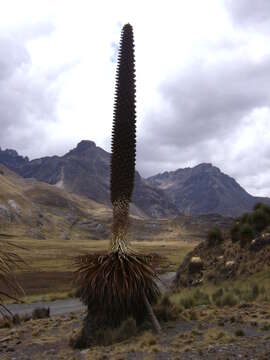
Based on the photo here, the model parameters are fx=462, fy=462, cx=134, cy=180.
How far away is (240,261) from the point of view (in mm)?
28250

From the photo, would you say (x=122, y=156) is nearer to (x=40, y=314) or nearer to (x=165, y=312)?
(x=165, y=312)

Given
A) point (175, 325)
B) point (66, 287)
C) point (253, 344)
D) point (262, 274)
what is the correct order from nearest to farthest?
point (253, 344), point (175, 325), point (262, 274), point (66, 287)

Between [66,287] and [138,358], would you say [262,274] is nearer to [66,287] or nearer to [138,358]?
[138,358]

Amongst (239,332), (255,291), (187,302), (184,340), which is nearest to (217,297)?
(187,302)

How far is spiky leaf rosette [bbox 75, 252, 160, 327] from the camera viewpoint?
1361 cm

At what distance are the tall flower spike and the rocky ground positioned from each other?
296 cm

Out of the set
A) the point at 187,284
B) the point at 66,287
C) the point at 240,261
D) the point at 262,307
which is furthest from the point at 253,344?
the point at 66,287

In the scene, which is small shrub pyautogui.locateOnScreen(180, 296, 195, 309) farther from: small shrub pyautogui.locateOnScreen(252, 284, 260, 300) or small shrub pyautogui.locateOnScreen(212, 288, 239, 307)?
small shrub pyautogui.locateOnScreen(252, 284, 260, 300)

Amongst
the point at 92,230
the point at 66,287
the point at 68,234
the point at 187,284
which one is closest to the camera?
the point at 187,284

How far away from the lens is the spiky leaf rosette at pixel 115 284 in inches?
536

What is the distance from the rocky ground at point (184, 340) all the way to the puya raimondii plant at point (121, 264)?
0.92m

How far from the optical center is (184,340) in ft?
44.3

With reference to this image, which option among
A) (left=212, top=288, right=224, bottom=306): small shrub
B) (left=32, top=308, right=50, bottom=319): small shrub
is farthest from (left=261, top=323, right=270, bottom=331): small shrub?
(left=32, top=308, right=50, bottom=319): small shrub

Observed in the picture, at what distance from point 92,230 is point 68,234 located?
62.7ft
